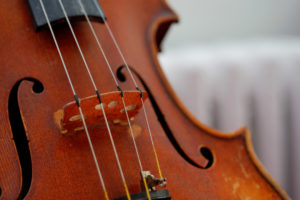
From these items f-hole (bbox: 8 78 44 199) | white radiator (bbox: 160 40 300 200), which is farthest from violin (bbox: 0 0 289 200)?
white radiator (bbox: 160 40 300 200)

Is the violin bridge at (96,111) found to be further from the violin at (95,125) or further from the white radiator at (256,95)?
the white radiator at (256,95)

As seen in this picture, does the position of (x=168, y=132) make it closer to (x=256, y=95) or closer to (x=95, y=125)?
(x=95, y=125)

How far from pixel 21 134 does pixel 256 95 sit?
0.77 metres

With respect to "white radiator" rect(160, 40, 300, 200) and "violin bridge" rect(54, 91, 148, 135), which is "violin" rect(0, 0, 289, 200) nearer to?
"violin bridge" rect(54, 91, 148, 135)

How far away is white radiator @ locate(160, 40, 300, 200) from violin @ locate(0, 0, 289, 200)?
447 mm

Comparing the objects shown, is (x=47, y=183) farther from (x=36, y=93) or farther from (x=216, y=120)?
(x=216, y=120)

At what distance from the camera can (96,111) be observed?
1.39ft

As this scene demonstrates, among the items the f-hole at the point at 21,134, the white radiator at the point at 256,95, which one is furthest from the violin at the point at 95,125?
the white radiator at the point at 256,95

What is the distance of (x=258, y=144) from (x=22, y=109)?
785mm

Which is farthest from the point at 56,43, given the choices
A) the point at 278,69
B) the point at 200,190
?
the point at 278,69

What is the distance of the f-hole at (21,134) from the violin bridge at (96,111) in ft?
0.16

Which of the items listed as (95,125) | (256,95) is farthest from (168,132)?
(256,95)

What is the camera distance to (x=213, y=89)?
105 cm

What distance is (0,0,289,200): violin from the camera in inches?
15.7
